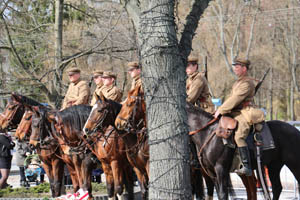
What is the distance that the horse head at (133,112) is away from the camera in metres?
10.2

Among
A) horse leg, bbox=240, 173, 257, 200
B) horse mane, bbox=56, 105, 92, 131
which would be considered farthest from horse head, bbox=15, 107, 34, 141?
horse leg, bbox=240, 173, 257, 200

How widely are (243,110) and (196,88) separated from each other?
4.91 ft

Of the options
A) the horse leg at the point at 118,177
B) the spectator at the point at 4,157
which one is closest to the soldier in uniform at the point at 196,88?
the horse leg at the point at 118,177

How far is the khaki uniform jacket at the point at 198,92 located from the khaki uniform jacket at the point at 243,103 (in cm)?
117

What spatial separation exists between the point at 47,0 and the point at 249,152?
9.39 metres

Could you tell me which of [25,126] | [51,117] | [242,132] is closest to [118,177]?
[51,117]

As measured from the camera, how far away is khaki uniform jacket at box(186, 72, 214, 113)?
11281 mm

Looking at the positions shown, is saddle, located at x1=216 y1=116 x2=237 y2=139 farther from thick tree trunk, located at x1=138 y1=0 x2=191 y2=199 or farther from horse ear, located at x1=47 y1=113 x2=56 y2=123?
horse ear, located at x1=47 y1=113 x2=56 y2=123

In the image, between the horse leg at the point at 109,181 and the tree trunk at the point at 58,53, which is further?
the tree trunk at the point at 58,53

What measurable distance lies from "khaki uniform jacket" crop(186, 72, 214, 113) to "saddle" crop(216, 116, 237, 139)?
148 cm

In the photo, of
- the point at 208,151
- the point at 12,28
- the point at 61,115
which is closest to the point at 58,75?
the point at 12,28

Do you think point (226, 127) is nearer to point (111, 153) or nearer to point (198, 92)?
point (198, 92)

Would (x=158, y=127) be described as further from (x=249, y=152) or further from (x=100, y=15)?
(x=100, y=15)

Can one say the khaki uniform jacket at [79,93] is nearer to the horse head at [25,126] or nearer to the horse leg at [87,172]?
the horse head at [25,126]
